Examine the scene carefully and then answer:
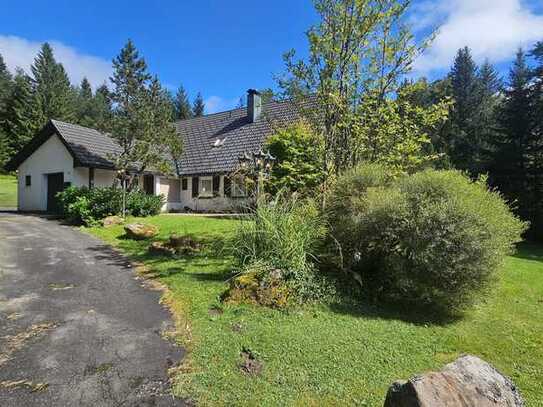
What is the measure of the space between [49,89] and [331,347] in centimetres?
5304

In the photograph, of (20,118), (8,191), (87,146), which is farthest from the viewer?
(20,118)

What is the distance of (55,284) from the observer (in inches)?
244

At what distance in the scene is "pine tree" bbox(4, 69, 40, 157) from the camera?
4056 cm

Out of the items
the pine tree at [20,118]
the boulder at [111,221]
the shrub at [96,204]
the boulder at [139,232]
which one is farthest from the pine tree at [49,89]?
the boulder at [139,232]

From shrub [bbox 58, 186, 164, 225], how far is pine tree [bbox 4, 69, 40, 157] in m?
31.9

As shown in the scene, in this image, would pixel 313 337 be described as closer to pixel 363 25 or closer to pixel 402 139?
pixel 402 139

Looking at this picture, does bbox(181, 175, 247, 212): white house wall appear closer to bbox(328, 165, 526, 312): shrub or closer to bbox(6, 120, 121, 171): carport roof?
bbox(6, 120, 121, 171): carport roof

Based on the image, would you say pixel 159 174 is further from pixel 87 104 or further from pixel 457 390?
pixel 87 104

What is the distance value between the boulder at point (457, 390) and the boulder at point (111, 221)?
12569 millimetres

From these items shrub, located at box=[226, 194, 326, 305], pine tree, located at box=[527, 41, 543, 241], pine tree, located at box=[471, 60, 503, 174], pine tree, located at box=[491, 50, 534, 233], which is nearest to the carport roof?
shrub, located at box=[226, 194, 326, 305]

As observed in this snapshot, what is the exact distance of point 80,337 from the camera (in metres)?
4.17

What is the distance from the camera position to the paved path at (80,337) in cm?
314

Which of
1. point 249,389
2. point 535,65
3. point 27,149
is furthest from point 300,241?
point 535,65

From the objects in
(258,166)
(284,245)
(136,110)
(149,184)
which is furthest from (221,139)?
(284,245)
